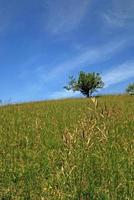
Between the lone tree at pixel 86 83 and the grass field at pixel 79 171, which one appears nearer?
the grass field at pixel 79 171

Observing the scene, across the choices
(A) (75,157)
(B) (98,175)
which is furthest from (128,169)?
(A) (75,157)

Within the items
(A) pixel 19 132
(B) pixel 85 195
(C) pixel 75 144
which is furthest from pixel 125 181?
(A) pixel 19 132

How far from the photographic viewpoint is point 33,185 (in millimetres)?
4965

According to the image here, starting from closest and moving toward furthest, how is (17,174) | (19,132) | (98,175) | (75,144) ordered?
(75,144), (98,175), (17,174), (19,132)

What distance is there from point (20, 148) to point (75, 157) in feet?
13.2

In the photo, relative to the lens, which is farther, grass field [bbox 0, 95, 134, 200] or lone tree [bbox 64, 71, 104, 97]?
lone tree [bbox 64, 71, 104, 97]

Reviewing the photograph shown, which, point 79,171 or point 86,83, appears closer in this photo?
point 79,171

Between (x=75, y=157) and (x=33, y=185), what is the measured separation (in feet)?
3.12

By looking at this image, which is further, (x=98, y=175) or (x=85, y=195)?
(x=98, y=175)

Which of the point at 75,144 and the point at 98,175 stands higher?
the point at 75,144

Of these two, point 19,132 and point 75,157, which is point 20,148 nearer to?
point 19,132

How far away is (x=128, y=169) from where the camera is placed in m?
5.23

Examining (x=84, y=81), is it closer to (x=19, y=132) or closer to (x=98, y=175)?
(x=19, y=132)

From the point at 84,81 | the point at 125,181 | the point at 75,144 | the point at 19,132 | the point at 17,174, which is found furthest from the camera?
the point at 84,81
